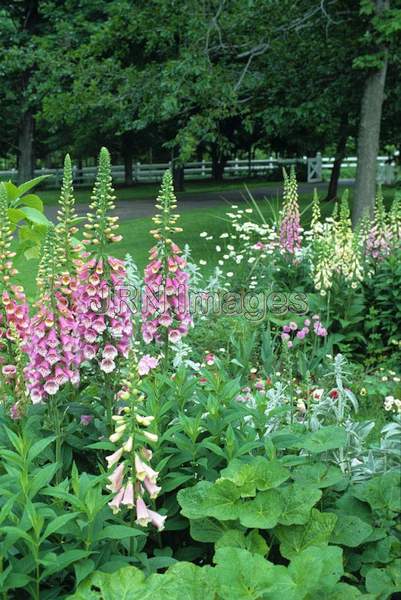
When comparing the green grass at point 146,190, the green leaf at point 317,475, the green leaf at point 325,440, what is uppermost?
the green leaf at point 325,440

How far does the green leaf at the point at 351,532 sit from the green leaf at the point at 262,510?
25cm

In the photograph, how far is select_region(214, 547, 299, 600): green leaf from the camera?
220 centimetres

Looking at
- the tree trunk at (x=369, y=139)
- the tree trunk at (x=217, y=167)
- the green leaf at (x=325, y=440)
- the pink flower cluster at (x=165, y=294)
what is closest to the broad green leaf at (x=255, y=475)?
the green leaf at (x=325, y=440)

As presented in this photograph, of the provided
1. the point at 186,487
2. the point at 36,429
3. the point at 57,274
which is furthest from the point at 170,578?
the point at 57,274

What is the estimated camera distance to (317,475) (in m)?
2.92

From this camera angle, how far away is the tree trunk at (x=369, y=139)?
13.4 m

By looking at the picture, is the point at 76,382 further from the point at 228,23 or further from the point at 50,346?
the point at 228,23

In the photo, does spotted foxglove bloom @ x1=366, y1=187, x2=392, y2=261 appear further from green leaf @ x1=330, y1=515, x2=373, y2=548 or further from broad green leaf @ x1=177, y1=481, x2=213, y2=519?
broad green leaf @ x1=177, y1=481, x2=213, y2=519

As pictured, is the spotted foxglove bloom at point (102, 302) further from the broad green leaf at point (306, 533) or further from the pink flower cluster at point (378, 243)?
the pink flower cluster at point (378, 243)

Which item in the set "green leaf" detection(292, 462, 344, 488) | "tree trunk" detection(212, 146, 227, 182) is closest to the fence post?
"tree trunk" detection(212, 146, 227, 182)

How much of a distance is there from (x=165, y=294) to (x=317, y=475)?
1.28 meters

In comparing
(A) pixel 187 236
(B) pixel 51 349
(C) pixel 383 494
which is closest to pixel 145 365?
(B) pixel 51 349

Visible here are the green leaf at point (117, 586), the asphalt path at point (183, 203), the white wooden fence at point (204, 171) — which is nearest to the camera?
the green leaf at point (117, 586)

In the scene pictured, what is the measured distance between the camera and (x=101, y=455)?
10.6 ft
